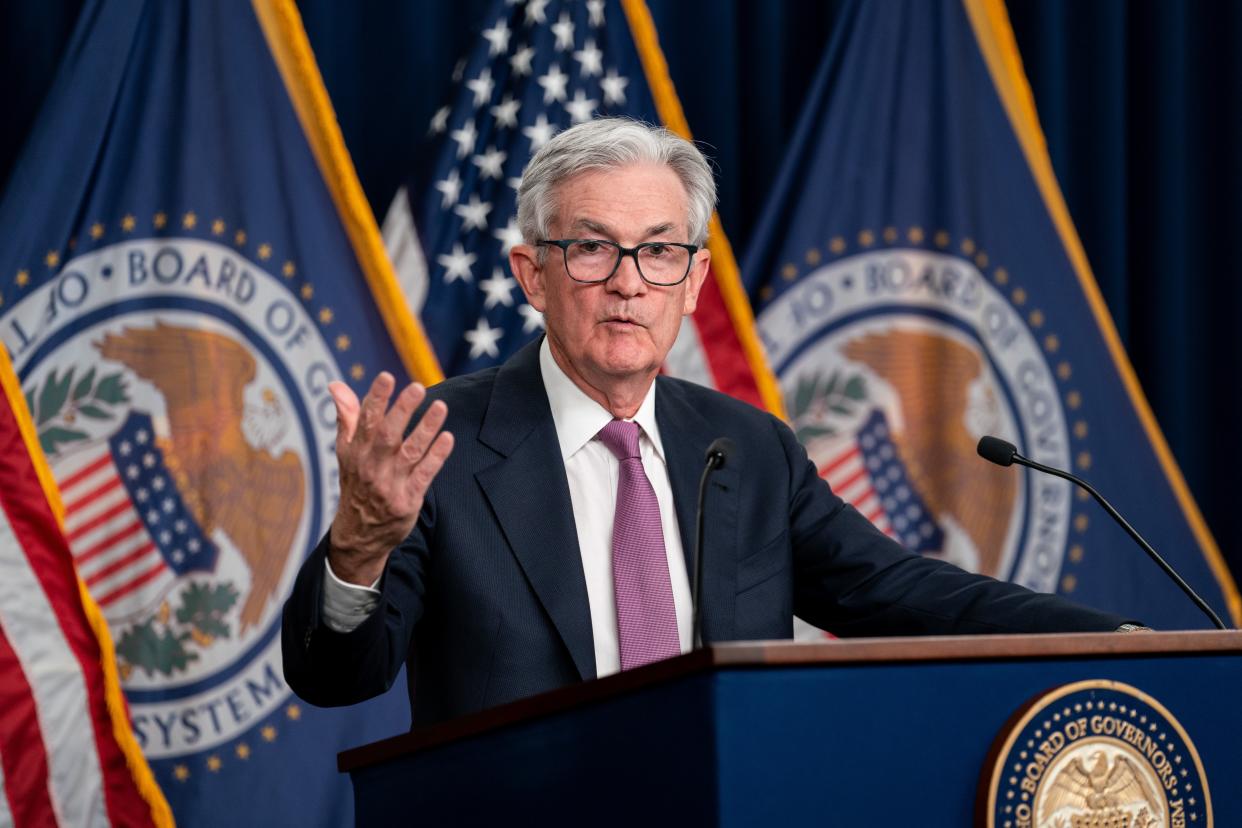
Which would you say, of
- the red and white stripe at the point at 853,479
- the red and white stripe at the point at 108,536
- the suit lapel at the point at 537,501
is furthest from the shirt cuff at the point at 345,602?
the red and white stripe at the point at 853,479

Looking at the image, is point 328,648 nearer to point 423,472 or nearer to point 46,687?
point 423,472

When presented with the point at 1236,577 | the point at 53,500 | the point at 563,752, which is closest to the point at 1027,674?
the point at 563,752

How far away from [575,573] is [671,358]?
1779mm

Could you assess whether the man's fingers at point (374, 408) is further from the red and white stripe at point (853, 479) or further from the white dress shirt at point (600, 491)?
the red and white stripe at point (853, 479)

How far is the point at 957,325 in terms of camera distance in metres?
4.07

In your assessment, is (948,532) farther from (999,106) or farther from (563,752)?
(563,752)

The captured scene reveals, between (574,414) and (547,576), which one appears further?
(574,414)

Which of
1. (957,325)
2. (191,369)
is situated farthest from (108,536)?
(957,325)

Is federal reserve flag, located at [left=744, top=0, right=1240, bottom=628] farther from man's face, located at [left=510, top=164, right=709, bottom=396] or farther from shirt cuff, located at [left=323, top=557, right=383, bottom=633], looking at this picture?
shirt cuff, located at [left=323, top=557, right=383, bottom=633]

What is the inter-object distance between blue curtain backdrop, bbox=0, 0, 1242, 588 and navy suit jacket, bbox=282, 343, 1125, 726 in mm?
2085

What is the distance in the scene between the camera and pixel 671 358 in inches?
149

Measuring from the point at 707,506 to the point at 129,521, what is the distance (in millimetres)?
1672

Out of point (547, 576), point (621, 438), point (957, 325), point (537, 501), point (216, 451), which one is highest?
point (957, 325)

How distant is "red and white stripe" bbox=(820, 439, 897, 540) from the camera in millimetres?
3957
